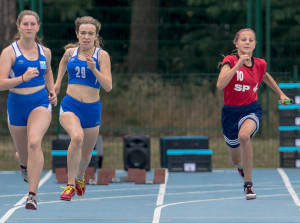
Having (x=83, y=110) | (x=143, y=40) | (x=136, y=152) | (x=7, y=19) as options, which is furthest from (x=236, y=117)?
(x=7, y=19)

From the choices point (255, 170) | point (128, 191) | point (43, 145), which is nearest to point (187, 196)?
point (128, 191)

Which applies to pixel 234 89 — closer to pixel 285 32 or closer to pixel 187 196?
pixel 187 196

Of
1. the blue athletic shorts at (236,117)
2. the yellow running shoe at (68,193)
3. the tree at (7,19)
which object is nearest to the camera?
the yellow running shoe at (68,193)

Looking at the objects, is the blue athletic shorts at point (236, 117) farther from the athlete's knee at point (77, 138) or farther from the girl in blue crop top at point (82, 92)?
the athlete's knee at point (77, 138)

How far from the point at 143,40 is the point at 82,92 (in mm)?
8054

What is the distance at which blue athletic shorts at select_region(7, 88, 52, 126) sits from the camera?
36.6ft

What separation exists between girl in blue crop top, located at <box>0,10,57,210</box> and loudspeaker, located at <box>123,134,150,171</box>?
6.41 metres

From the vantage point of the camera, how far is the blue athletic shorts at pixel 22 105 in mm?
11156

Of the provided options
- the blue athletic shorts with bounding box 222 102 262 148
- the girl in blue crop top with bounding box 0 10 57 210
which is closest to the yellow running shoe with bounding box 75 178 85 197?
the girl in blue crop top with bounding box 0 10 57 210

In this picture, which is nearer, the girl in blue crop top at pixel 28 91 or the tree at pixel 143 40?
the girl in blue crop top at pixel 28 91

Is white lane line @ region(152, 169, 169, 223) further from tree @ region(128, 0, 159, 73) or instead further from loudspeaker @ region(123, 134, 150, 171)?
tree @ region(128, 0, 159, 73)

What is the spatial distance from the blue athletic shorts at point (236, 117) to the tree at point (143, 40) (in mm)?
6886

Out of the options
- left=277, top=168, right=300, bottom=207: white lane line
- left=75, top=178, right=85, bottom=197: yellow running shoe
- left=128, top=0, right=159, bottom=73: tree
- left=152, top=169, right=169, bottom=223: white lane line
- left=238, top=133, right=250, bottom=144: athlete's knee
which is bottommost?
left=277, top=168, right=300, bottom=207: white lane line

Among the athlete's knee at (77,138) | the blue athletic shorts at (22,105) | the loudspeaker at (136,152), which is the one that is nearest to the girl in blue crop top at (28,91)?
the blue athletic shorts at (22,105)
